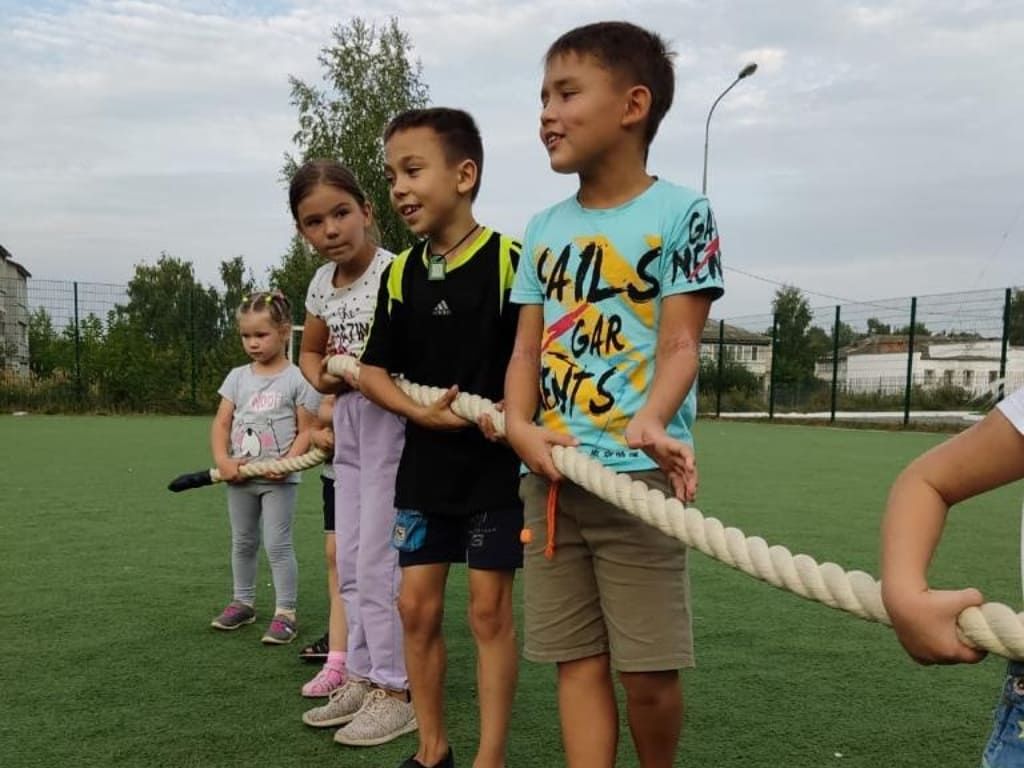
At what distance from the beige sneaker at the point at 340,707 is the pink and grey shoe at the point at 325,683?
0.36 ft

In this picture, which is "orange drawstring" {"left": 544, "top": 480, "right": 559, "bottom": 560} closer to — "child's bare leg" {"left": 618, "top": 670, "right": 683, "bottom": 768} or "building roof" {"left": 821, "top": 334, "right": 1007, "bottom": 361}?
"child's bare leg" {"left": 618, "top": 670, "right": 683, "bottom": 768}

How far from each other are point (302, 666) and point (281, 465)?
73 cm

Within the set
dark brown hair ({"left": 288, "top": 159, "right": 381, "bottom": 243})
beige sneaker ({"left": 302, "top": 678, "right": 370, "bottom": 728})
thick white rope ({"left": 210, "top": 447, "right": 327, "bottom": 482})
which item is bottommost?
beige sneaker ({"left": 302, "top": 678, "right": 370, "bottom": 728})

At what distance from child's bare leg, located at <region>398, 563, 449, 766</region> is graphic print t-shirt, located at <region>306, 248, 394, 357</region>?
0.76 m

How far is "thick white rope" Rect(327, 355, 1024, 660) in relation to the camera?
1.02 m

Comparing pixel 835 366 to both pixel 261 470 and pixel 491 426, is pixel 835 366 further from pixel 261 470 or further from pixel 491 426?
pixel 491 426

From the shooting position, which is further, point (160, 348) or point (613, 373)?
point (160, 348)

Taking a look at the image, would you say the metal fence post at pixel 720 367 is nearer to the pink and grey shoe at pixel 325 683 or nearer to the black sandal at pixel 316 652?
the black sandal at pixel 316 652

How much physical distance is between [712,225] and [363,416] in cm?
127

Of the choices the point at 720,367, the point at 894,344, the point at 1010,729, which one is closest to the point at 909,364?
the point at 894,344

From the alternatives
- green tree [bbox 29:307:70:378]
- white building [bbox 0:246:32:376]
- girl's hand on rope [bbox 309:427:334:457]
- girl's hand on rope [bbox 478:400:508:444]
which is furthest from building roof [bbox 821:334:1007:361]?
white building [bbox 0:246:32:376]

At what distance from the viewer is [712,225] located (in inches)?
73.1

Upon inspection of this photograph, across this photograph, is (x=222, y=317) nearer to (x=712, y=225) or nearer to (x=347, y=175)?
(x=347, y=175)

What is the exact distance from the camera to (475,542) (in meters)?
2.31
